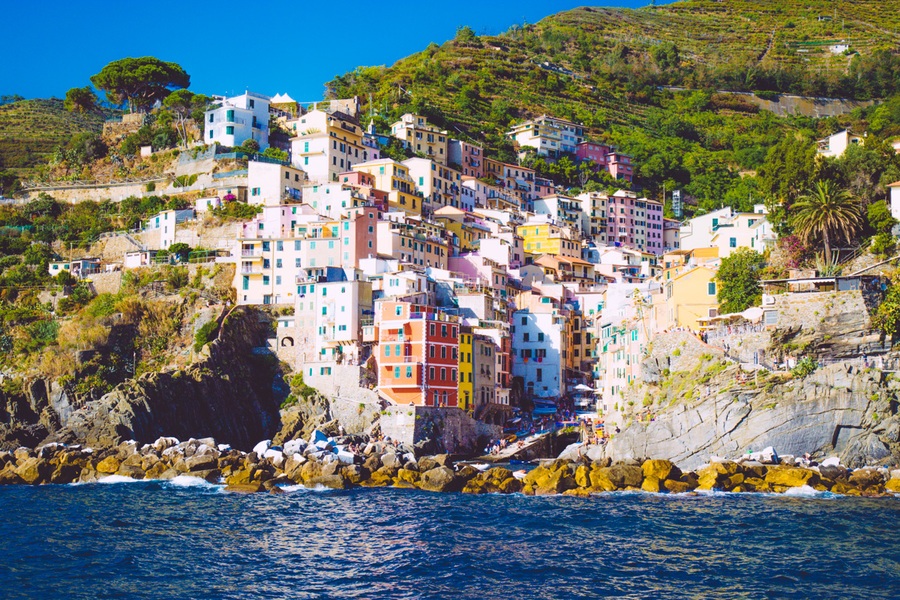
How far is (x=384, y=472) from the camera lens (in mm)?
58188

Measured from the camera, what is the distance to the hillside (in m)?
118

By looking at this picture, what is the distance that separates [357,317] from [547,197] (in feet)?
165

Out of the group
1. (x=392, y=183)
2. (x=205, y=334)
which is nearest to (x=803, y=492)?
(x=205, y=334)

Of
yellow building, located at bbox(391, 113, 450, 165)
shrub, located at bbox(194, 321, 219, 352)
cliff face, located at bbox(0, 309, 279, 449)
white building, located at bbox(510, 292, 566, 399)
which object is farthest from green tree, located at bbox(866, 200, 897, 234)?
yellow building, located at bbox(391, 113, 450, 165)

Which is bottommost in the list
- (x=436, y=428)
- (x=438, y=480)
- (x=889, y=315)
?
(x=438, y=480)

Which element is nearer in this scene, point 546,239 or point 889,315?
point 889,315

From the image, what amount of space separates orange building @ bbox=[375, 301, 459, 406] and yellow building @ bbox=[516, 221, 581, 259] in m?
35.0

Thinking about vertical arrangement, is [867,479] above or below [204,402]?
below

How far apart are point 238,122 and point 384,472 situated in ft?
174

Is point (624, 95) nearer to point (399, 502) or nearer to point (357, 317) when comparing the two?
point (357, 317)

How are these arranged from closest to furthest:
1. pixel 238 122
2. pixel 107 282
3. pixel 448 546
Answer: pixel 448 546 < pixel 107 282 < pixel 238 122

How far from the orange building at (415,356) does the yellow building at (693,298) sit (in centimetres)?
1549

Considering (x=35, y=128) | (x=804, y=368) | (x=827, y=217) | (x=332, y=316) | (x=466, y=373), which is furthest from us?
(x=35, y=128)

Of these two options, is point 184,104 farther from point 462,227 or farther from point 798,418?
point 798,418
